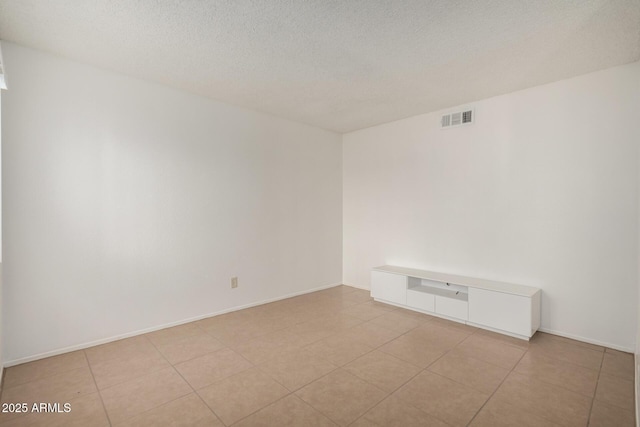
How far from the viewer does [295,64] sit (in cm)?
276

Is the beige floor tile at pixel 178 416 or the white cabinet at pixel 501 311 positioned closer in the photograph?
the beige floor tile at pixel 178 416

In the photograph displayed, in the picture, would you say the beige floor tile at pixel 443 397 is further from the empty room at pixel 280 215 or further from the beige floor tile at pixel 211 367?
the beige floor tile at pixel 211 367

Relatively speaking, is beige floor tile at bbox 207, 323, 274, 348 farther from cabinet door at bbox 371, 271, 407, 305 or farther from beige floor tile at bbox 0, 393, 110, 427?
cabinet door at bbox 371, 271, 407, 305

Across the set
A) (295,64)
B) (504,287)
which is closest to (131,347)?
(295,64)

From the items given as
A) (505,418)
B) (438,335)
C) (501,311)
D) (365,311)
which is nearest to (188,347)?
(365,311)

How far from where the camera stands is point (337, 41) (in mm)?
2387

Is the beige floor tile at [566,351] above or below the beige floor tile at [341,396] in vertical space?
above

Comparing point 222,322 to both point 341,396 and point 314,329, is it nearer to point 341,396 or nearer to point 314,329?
point 314,329

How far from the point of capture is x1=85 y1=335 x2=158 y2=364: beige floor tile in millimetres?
2631

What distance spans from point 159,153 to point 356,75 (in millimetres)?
2107

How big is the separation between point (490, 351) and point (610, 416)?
0.89 m

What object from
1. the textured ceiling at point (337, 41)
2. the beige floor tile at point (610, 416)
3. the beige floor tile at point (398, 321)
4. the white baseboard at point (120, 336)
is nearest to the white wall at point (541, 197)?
the textured ceiling at point (337, 41)

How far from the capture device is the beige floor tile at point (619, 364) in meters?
2.36

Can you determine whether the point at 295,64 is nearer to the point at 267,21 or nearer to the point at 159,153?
the point at 267,21
